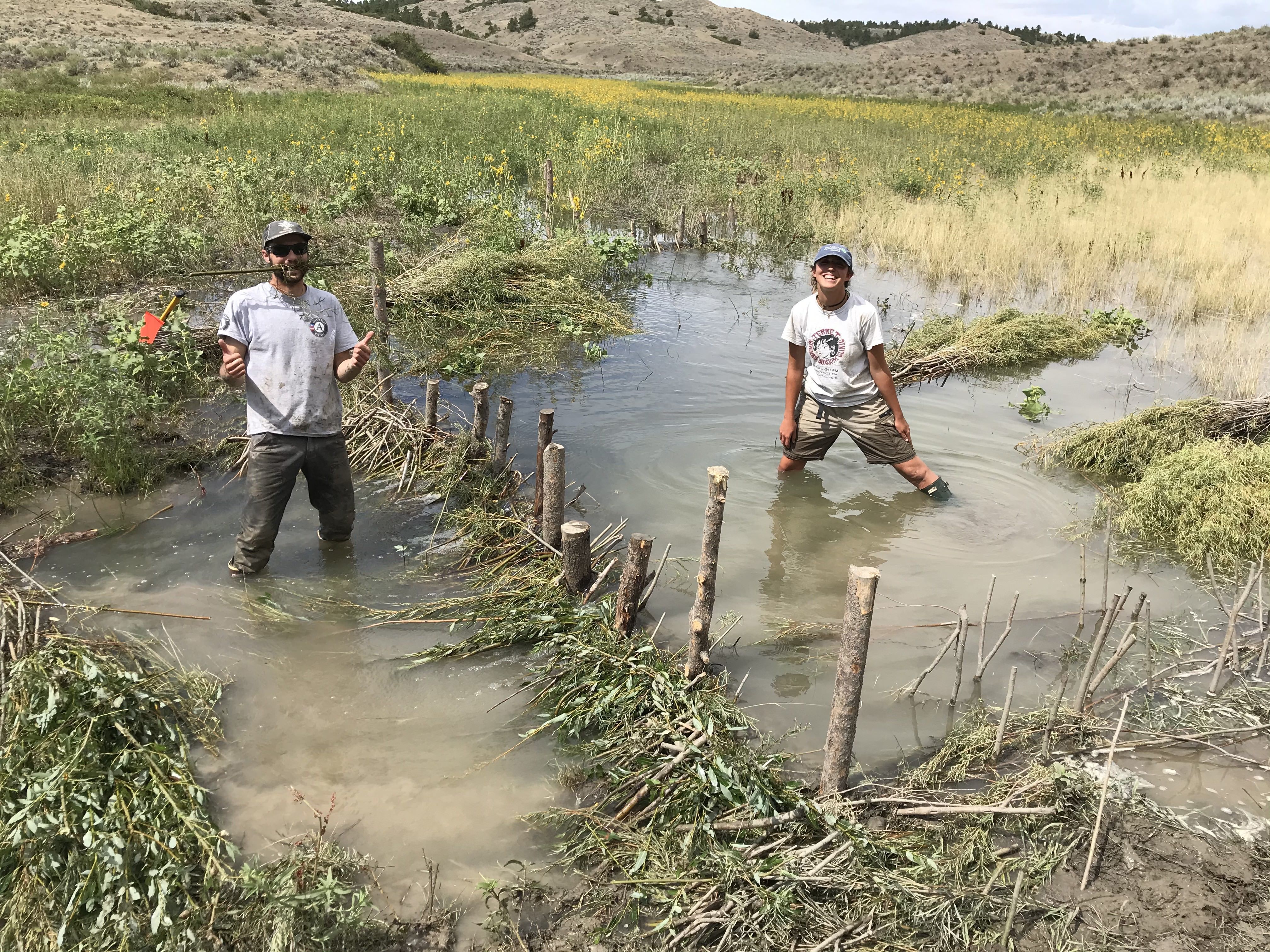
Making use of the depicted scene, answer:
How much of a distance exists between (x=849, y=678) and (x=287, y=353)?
3147 mm

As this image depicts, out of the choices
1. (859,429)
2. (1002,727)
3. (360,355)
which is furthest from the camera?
(859,429)

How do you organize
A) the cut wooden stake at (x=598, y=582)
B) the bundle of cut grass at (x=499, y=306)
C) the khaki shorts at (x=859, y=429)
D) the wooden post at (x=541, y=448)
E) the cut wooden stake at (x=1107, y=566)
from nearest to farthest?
the cut wooden stake at (x=1107, y=566) → the cut wooden stake at (x=598, y=582) → the wooden post at (x=541, y=448) → the khaki shorts at (x=859, y=429) → the bundle of cut grass at (x=499, y=306)

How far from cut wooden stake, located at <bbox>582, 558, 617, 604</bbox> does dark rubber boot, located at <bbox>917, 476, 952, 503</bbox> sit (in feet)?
8.64

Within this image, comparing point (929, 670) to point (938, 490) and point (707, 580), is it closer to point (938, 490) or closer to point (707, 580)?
point (707, 580)

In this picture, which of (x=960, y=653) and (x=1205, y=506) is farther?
(x=1205, y=506)

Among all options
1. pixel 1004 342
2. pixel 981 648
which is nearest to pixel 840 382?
pixel 981 648

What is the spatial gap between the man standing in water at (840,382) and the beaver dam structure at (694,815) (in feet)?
5.54

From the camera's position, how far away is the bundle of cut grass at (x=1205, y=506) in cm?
506

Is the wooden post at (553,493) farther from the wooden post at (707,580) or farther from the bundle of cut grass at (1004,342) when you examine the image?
the bundle of cut grass at (1004,342)

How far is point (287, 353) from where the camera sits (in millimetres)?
4191

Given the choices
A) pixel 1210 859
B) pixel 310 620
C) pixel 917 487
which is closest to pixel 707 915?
pixel 1210 859

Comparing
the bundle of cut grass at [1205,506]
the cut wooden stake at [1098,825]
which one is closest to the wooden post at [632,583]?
the cut wooden stake at [1098,825]

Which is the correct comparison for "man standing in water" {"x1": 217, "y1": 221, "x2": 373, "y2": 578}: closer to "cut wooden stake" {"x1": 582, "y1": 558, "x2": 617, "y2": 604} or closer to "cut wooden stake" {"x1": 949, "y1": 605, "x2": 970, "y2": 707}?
"cut wooden stake" {"x1": 582, "y1": 558, "x2": 617, "y2": 604}

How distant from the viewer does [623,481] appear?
632 centimetres
